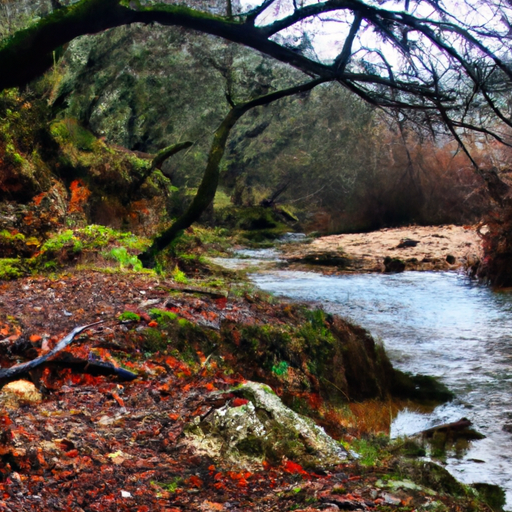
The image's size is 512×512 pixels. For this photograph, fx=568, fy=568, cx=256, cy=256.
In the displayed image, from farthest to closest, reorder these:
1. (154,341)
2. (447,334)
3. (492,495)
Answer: (447,334) < (154,341) < (492,495)

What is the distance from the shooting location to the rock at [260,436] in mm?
3410

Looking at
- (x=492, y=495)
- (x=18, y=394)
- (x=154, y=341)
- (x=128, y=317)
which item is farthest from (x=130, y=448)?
(x=492, y=495)

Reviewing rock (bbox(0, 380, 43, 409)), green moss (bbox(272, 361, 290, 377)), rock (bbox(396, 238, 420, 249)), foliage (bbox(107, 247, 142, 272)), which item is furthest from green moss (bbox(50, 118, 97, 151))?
rock (bbox(396, 238, 420, 249))

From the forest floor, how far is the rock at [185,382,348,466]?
0.22 ft

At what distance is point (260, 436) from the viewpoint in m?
3.52

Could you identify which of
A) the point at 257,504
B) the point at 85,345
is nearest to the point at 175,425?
the point at 257,504

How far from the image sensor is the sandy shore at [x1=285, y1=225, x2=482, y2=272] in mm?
17942

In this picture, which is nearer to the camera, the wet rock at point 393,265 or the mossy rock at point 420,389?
the mossy rock at point 420,389

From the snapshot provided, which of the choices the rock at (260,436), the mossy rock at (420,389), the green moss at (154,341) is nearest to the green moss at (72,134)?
the green moss at (154,341)

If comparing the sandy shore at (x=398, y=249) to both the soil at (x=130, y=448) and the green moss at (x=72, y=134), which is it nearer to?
the green moss at (x=72, y=134)

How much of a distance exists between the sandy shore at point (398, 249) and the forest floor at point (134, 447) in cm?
1302

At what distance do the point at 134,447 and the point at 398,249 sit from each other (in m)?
18.7

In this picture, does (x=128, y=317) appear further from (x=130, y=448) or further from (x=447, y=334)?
(x=447, y=334)

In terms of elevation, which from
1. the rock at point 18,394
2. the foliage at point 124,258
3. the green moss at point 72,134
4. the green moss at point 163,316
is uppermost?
the green moss at point 72,134
